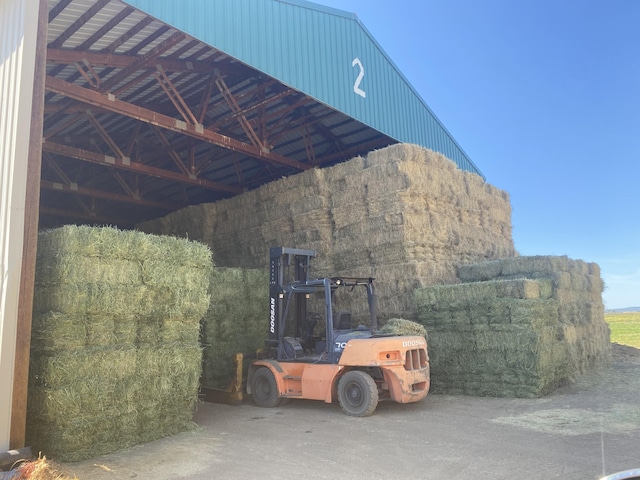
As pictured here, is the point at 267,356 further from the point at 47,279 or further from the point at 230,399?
the point at 47,279

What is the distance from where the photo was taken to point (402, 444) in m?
7.39

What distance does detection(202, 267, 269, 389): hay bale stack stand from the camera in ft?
39.6

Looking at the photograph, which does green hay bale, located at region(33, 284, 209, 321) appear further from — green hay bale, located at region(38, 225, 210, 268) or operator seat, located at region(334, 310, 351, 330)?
operator seat, located at region(334, 310, 351, 330)

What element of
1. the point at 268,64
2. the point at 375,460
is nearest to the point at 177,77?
the point at 268,64

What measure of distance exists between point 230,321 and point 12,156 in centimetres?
679

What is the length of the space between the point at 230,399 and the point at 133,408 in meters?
3.64

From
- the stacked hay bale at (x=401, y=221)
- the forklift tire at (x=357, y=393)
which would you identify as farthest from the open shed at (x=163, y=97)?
the forklift tire at (x=357, y=393)

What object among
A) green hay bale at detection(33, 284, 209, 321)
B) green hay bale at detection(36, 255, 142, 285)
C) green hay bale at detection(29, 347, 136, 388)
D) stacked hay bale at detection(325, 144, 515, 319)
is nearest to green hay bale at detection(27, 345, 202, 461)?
green hay bale at detection(29, 347, 136, 388)

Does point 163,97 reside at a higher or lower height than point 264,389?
higher

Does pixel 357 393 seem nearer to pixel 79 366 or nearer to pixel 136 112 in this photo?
pixel 79 366

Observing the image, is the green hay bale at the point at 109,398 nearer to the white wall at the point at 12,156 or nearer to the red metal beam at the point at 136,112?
the white wall at the point at 12,156

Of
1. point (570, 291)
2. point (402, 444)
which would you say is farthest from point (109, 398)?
point (570, 291)

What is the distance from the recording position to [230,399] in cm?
1118

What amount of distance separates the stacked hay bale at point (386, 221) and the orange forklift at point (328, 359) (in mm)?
2140
